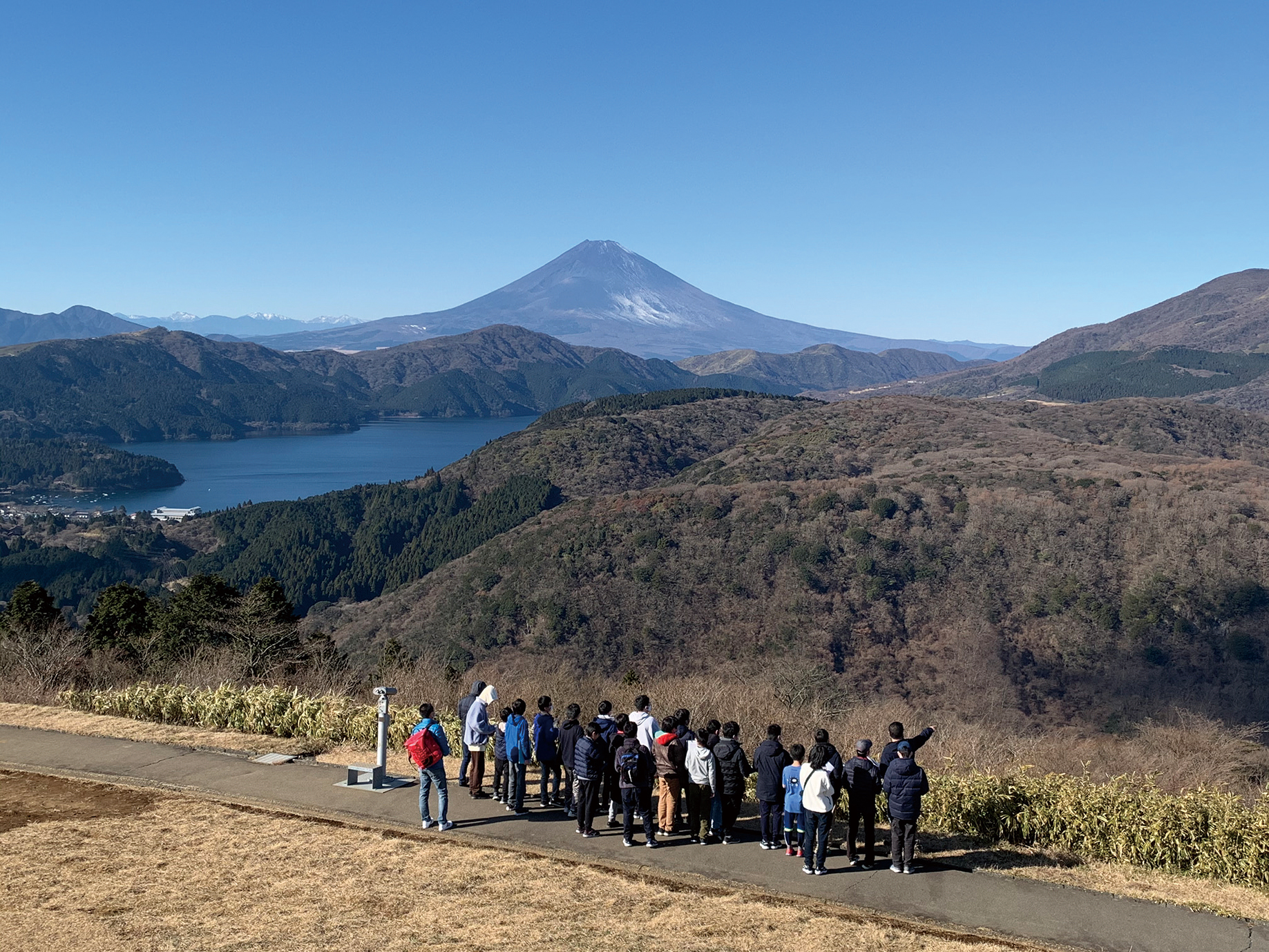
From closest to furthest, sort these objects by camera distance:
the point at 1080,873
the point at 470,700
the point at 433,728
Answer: the point at 1080,873 → the point at 433,728 → the point at 470,700

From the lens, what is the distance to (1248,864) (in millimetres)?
9922

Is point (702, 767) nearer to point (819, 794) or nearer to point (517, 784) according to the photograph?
point (819, 794)

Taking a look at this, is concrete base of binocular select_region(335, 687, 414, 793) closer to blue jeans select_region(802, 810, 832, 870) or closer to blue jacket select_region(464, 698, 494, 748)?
blue jacket select_region(464, 698, 494, 748)

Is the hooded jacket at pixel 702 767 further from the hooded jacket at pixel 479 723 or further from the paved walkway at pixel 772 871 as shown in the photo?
the hooded jacket at pixel 479 723

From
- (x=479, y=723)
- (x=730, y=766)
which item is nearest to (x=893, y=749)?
(x=730, y=766)

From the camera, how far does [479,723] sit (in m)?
11.6

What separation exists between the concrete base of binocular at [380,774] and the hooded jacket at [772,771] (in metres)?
4.48

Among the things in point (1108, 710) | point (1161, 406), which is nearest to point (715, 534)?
point (1108, 710)

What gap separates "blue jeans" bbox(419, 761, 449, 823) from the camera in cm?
1087

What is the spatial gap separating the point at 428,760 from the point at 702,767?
→ 300cm

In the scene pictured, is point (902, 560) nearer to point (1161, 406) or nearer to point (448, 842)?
point (448, 842)

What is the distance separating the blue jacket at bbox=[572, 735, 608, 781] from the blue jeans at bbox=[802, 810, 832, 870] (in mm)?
2281

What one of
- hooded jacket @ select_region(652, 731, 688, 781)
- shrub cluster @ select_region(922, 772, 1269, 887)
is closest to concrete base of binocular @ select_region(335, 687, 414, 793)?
hooded jacket @ select_region(652, 731, 688, 781)

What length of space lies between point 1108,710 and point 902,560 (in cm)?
2000
